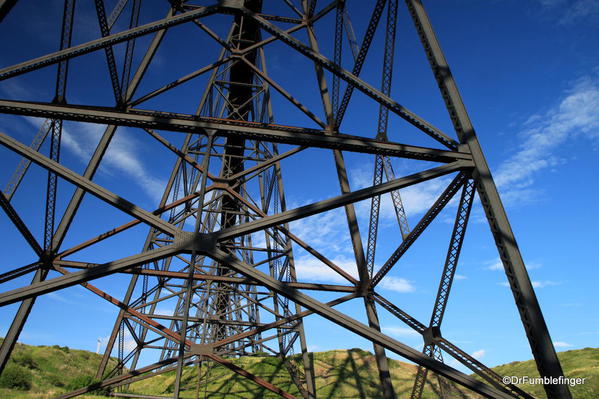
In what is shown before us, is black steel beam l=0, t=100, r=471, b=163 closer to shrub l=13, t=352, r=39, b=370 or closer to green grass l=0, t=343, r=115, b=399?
green grass l=0, t=343, r=115, b=399

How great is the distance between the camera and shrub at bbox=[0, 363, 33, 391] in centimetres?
1317

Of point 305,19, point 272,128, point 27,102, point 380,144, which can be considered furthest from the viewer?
point 305,19

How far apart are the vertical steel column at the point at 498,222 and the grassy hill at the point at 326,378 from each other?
9.03 meters

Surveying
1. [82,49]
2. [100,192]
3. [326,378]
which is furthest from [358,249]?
[326,378]

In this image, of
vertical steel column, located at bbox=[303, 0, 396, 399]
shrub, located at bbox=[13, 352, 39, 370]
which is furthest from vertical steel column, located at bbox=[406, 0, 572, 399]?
shrub, located at bbox=[13, 352, 39, 370]

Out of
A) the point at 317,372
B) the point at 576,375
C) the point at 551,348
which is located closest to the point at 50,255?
the point at 551,348

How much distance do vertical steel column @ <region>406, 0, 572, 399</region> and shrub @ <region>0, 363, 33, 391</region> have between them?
17.0m

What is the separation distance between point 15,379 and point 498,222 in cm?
1753

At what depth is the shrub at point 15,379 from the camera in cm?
1317

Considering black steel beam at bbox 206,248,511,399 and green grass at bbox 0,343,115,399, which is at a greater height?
green grass at bbox 0,343,115,399

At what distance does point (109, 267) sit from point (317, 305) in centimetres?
266

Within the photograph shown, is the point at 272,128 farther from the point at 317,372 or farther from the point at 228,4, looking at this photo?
the point at 317,372

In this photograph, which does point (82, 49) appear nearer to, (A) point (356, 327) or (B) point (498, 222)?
(A) point (356, 327)

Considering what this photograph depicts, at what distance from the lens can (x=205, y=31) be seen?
855 centimetres
